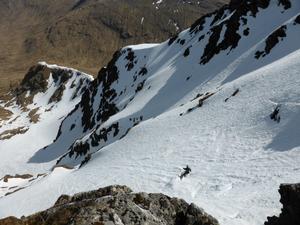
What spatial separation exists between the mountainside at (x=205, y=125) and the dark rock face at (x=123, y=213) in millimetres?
5125

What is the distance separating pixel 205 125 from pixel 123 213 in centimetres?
2600

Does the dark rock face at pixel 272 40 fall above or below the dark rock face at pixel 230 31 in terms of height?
below

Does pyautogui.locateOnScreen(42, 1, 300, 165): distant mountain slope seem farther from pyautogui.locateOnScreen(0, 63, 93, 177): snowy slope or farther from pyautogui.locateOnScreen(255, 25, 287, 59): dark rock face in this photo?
pyautogui.locateOnScreen(0, 63, 93, 177): snowy slope

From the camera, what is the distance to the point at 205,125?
39.4 meters

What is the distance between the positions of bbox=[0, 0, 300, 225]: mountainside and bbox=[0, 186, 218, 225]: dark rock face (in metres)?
5.13

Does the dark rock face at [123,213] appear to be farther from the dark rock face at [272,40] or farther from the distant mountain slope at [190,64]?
the dark rock face at [272,40]

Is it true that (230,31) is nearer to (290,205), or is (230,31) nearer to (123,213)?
(290,205)

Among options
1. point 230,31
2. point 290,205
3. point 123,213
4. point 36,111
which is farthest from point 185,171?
point 36,111

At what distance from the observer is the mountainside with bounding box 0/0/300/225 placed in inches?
1088

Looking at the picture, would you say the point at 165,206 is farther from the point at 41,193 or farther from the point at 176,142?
the point at 41,193

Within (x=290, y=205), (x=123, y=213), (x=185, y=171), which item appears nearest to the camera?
(x=123, y=213)

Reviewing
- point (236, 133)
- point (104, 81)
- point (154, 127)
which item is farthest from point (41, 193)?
point (104, 81)

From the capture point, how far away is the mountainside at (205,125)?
2762 cm

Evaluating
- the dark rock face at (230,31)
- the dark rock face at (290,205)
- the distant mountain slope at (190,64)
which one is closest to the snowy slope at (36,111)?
the distant mountain slope at (190,64)
